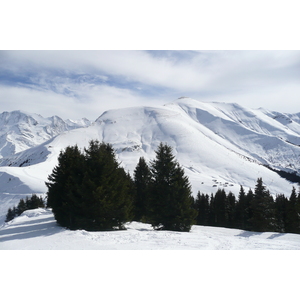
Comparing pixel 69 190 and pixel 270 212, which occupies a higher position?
pixel 69 190

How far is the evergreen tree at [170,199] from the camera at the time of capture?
64.7ft

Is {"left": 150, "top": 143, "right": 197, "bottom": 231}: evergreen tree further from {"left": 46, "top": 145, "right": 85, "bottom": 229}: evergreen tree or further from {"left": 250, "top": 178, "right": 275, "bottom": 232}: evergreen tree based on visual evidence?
{"left": 250, "top": 178, "right": 275, "bottom": 232}: evergreen tree

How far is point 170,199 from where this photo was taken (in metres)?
20.1

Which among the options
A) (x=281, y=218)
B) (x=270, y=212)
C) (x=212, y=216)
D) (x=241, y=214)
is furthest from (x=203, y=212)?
(x=270, y=212)

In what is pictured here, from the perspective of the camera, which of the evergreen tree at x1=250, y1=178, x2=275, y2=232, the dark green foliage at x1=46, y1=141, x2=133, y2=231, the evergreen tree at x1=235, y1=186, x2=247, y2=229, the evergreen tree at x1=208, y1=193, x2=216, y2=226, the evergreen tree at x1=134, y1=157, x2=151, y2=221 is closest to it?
the dark green foliage at x1=46, y1=141, x2=133, y2=231

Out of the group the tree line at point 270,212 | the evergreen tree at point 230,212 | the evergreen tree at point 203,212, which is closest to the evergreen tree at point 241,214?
the tree line at point 270,212

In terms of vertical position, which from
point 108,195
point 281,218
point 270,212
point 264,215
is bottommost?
point 281,218

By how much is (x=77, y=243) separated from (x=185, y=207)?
9.79m

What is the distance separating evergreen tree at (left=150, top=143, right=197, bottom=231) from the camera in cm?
1972

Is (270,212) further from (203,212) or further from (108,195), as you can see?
(203,212)

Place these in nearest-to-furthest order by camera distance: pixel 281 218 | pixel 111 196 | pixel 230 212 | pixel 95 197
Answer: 1. pixel 95 197
2. pixel 111 196
3. pixel 281 218
4. pixel 230 212

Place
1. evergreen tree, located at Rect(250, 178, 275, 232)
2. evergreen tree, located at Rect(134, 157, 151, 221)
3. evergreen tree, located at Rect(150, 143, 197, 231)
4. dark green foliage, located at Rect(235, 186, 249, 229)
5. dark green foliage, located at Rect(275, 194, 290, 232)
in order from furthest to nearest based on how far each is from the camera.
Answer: dark green foliage, located at Rect(235, 186, 249, 229) < evergreen tree, located at Rect(134, 157, 151, 221) < dark green foliage, located at Rect(275, 194, 290, 232) < evergreen tree, located at Rect(250, 178, 275, 232) < evergreen tree, located at Rect(150, 143, 197, 231)

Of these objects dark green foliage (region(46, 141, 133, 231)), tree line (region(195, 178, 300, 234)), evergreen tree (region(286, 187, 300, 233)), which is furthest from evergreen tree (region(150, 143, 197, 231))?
evergreen tree (region(286, 187, 300, 233))
